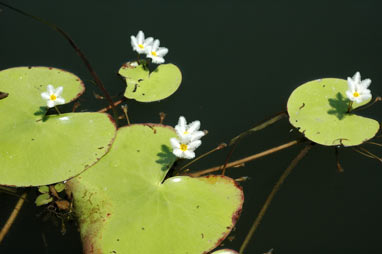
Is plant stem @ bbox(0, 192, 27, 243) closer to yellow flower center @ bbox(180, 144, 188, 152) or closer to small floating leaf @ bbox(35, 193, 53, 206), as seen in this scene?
small floating leaf @ bbox(35, 193, 53, 206)

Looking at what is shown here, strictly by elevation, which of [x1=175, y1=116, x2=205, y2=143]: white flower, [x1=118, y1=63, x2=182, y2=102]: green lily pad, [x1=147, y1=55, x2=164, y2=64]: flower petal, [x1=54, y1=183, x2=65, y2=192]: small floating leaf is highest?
[x1=147, y1=55, x2=164, y2=64]: flower petal

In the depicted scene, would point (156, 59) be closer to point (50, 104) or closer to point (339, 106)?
point (50, 104)

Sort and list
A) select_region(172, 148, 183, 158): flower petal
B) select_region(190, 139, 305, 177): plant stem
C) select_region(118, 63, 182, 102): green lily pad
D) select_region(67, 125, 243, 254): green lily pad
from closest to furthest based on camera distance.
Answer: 1. select_region(67, 125, 243, 254): green lily pad
2. select_region(172, 148, 183, 158): flower petal
3. select_region(190, 139, 305, 177): plant stem
4. select_region(118, 63, 182, 102): green lily pad

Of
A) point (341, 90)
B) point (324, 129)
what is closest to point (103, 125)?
point (324, 129)

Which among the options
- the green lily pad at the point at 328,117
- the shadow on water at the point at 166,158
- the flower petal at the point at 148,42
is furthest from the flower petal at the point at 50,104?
the green lily pad at the point at 328,117

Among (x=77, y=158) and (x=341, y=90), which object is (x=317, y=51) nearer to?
(x=341, y=90)

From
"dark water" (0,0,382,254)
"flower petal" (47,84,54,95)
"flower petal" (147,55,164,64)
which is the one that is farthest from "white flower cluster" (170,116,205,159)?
"flower petal" (47,84,54,95)
